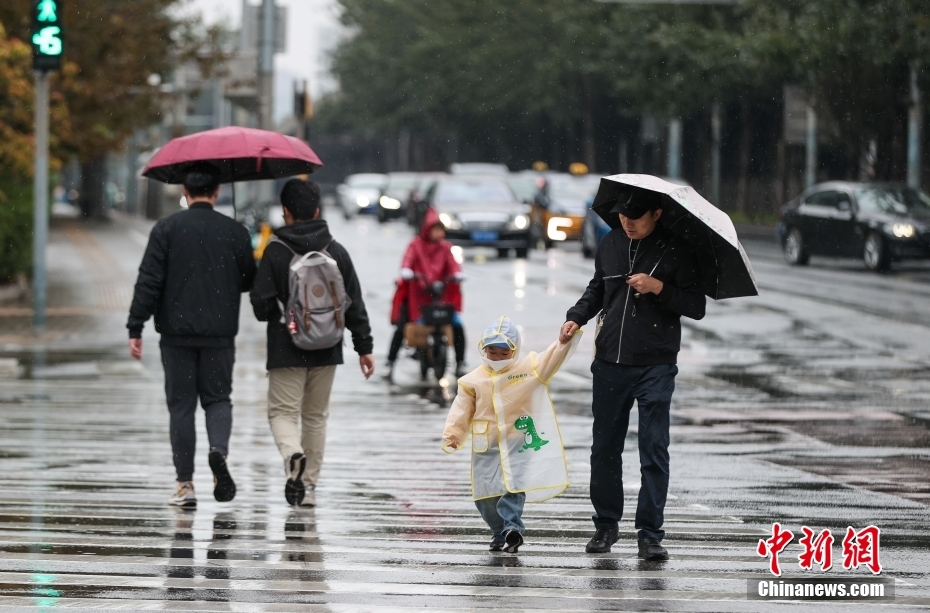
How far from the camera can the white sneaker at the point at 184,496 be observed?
8.27 metres

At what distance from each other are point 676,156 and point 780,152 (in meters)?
5.80

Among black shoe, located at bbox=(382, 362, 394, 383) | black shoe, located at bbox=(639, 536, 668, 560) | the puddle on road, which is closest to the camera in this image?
black shoe, located at bbox=(639, 536, 668, 560)

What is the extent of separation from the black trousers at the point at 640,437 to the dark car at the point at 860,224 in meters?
22.6

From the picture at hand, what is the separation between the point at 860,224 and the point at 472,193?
9.37 meters

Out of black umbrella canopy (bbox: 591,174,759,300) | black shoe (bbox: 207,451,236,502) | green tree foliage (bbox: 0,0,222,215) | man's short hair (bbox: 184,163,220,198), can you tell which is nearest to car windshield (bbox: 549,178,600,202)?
green tree foliage (bbox: 0,0,222,215)

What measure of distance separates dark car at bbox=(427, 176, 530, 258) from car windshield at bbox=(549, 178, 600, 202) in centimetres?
401

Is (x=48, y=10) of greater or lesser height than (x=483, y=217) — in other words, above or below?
above

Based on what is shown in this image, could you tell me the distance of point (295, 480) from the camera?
26.7 ft

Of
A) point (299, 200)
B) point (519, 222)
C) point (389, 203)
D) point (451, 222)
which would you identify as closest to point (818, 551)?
point (299, 200)

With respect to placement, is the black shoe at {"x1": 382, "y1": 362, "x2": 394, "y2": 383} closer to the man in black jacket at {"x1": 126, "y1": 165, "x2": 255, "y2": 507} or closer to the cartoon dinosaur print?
the man in black jacket at {"x1": 126, "y1": 165, "x2": 255, "y2": 507}

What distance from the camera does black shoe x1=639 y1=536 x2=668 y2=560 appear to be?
22.4 feet

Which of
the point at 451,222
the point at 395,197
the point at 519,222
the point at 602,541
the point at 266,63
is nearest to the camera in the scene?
the point at 602,541

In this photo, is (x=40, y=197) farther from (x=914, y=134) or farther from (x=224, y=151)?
(x=914, y=134)

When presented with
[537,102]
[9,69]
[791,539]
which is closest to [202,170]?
[791,539]
